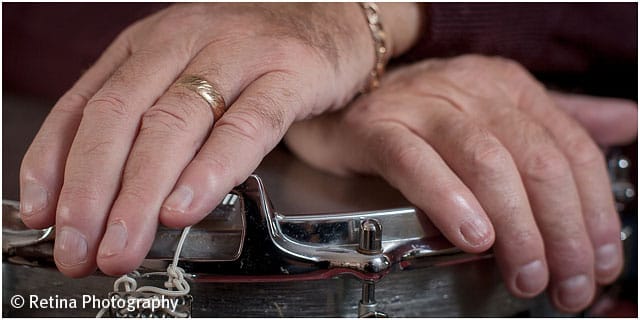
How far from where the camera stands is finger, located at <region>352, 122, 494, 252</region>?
463mm

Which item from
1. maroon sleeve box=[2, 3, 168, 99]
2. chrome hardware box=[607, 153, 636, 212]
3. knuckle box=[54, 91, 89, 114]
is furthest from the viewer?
maroon sleeve box=[2, 3, 168, 99]

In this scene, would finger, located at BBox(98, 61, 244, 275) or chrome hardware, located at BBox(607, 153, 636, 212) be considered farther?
chrome hardware, located at BBox(607, 153, 636, 212)

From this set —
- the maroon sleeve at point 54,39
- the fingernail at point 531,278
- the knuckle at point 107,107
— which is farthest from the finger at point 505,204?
the maroon sleeve at point 54,39

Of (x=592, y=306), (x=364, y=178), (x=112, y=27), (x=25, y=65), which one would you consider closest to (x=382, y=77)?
(x=364, y=178)

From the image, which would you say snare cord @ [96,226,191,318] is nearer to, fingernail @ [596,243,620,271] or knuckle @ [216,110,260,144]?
knuckle @ [216,110,260,144]

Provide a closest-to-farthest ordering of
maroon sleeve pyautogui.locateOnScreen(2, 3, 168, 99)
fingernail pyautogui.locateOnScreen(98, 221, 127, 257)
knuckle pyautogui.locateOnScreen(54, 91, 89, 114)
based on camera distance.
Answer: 1. fingernail pyautogui.locateOnScreen(98, 221, 127, 257)
2. knuckle pyautogui.locateOnScreen(54, 91, 89, 114)
3. maroon sleeve pyautogui.locateOnScreen(2, 3, 168, 99)

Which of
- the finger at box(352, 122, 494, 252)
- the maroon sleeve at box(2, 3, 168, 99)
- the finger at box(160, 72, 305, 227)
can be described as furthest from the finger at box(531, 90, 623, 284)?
the maroon sleeve at box(2, 3, 168, 99)

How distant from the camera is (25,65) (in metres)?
1.00

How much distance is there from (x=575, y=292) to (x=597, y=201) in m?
0.07

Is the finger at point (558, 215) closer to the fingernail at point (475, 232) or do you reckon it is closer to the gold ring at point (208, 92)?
the fingernail at point (475, 232)

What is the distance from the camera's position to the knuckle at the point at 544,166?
521 millimetres

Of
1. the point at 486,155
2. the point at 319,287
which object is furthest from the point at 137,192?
the point at 486,155

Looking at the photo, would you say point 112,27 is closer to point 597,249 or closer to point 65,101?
point 65,101

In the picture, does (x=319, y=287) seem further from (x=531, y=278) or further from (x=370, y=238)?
(x=531, y=278)
